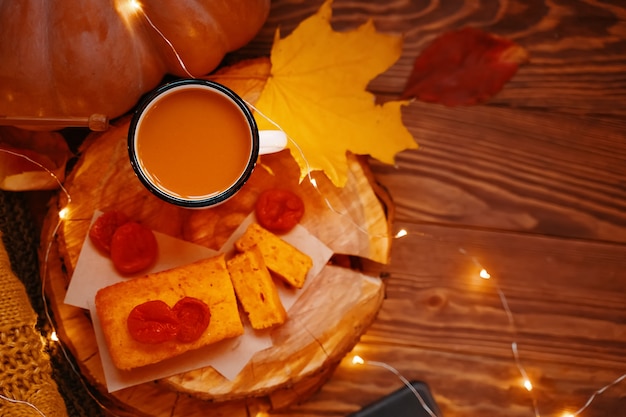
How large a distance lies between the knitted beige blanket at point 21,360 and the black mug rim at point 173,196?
0.29 meters

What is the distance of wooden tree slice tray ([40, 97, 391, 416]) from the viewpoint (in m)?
1.08

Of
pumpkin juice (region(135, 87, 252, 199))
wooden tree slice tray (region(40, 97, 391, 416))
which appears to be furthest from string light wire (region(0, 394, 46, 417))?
pumpkin juice (region(135, 87, 252, 199))

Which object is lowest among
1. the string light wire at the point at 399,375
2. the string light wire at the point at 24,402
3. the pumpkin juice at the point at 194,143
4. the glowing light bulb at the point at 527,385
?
the string light wire at the point at 399,375

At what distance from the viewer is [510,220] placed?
133 centimetres

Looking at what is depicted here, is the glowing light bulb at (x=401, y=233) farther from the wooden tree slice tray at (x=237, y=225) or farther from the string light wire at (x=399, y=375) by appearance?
the string light wire at (x=399, y=375)

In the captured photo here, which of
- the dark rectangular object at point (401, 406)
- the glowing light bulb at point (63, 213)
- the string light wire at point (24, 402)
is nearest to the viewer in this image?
the string light wire at point (24, 402)

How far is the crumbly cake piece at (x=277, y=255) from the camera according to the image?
1.08 meters

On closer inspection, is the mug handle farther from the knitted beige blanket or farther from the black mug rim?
the knitted beige blanket

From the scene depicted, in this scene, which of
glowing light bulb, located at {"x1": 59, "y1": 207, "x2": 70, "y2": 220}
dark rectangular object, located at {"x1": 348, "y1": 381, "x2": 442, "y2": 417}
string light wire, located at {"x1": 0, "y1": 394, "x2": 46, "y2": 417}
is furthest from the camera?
dark rectangular object, located at {"x1": 348, "y1": 381, "x2": 442, "y2": 417}

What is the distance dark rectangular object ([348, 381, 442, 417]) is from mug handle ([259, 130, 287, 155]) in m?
0.58

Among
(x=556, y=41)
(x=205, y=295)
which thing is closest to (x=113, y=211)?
(x=205, y=295)

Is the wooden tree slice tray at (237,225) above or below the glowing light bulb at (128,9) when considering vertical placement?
below

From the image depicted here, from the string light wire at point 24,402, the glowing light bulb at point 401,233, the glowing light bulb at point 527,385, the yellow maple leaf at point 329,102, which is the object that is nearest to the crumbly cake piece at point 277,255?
the yellow maple leaf at point 329,102

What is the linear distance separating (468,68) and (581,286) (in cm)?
53
